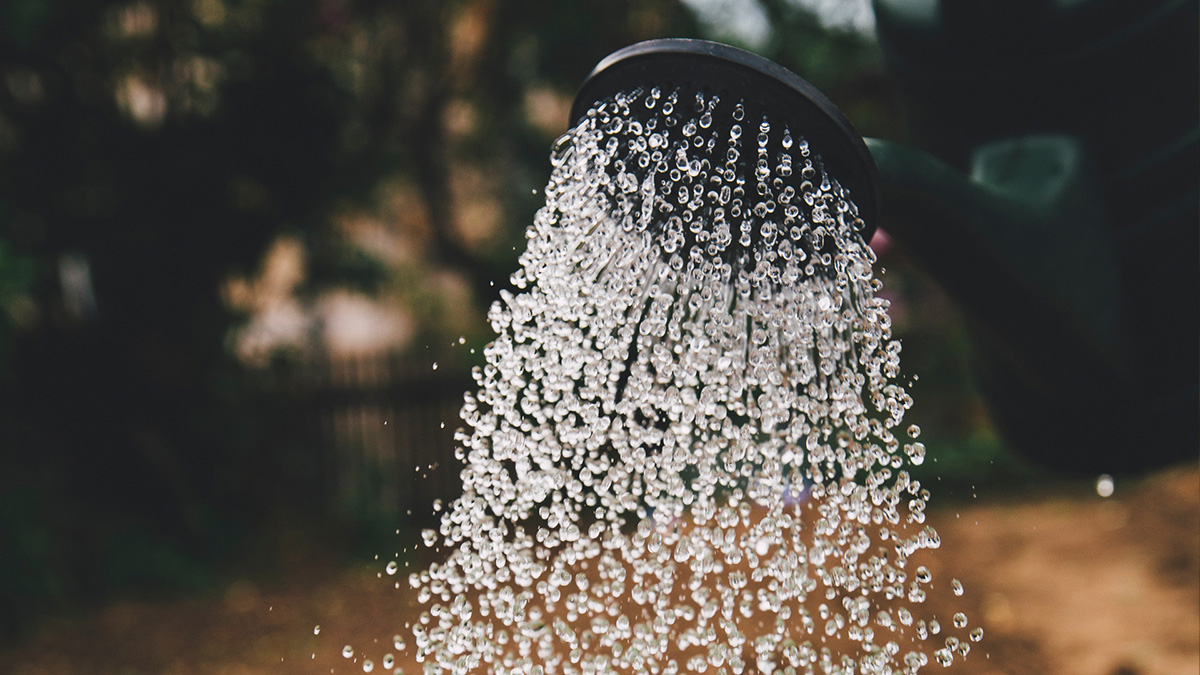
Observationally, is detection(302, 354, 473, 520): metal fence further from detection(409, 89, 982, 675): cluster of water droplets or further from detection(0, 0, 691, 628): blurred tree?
detection(409, 89, 982, 675): cluster of water droplets

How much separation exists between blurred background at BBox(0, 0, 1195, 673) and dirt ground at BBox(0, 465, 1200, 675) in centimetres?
5

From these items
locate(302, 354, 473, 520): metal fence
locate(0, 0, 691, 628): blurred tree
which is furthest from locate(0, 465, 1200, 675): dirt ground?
locate(302, 354, 473, 520): metal fence

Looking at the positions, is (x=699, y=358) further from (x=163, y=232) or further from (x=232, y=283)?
(x=232, y=283)

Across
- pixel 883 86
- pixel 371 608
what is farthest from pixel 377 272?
pixel 883 86

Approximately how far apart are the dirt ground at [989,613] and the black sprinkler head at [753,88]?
123 inches

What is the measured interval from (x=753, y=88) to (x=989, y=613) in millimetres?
3944

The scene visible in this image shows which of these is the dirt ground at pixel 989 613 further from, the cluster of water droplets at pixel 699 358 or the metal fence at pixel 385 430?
the cluster of water droplets at pixel 699 358

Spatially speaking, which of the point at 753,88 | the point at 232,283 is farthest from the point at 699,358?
the point at 232,283

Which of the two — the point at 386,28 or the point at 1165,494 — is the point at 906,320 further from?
the point at 386,28

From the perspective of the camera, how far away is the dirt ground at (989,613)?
12.6 ft

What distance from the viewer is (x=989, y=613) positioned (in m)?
Answer: 4.22

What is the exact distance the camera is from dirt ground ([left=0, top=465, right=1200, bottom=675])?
151 inches

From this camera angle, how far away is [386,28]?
20.8ft

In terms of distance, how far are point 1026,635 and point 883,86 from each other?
13.0 feet
